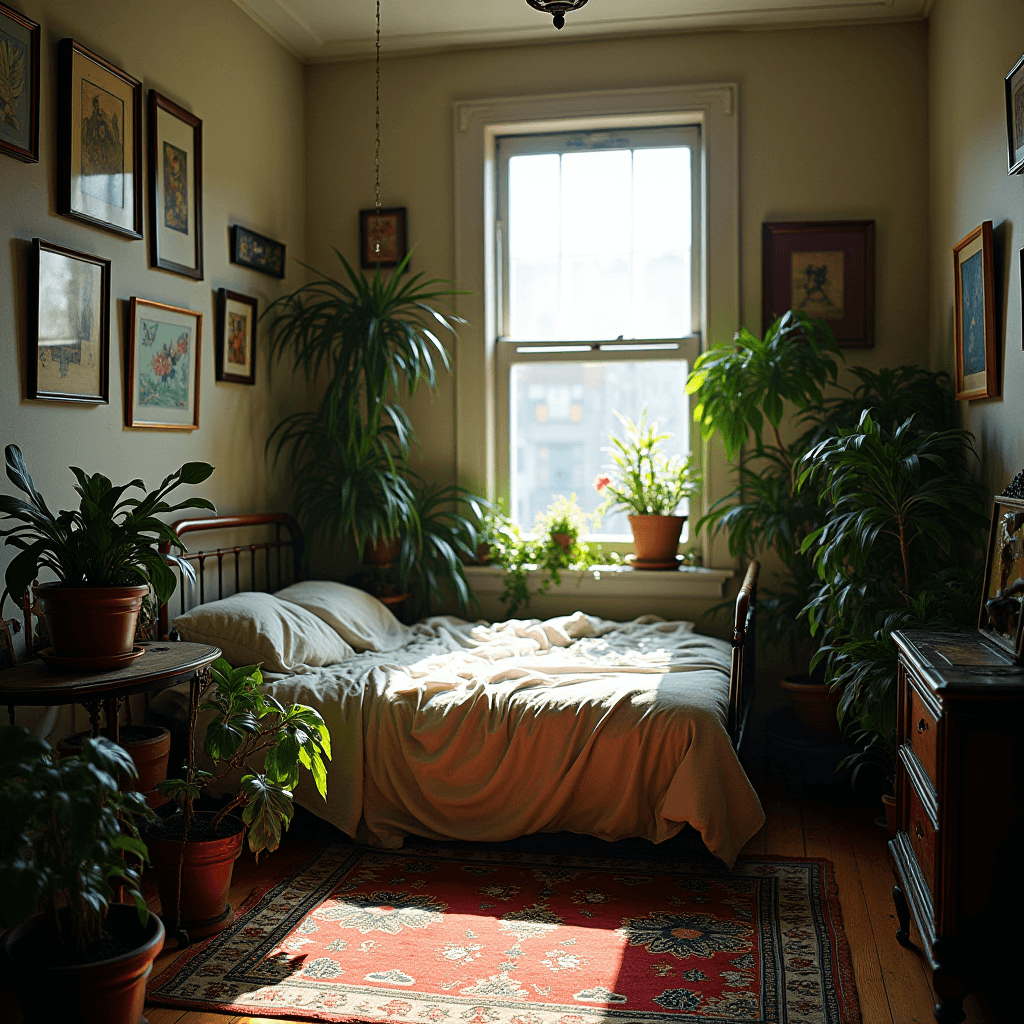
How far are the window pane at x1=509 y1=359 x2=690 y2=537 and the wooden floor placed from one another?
1.65 m

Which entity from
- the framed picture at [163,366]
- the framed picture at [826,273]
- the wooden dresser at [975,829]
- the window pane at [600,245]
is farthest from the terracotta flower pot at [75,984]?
the framed picture at [826,273]

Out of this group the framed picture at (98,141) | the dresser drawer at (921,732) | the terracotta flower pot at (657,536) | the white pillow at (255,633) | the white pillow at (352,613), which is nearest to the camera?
the dresser drawer at (921,732)

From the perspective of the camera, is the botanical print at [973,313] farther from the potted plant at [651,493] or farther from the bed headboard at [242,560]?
the bed headboard at [242,560]

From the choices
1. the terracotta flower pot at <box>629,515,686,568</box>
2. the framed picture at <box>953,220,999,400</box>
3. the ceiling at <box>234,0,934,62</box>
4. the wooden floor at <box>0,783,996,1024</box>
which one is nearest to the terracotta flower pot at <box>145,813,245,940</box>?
the wooden floor at <box>0,783,996,1024</box>

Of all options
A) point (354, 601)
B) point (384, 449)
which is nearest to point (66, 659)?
point (354, 601)

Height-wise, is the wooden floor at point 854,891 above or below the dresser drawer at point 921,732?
below

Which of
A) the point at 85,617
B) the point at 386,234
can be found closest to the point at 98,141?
the point at 85,617

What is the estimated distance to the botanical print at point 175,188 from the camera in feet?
11.3

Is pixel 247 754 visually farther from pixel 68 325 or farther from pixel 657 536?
pixel 657 536

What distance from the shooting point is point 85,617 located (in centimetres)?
229

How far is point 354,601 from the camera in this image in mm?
3957

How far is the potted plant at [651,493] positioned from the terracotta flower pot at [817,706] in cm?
87

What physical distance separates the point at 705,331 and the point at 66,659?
311 centimetres

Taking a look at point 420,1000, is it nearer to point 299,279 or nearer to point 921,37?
point 299,279
